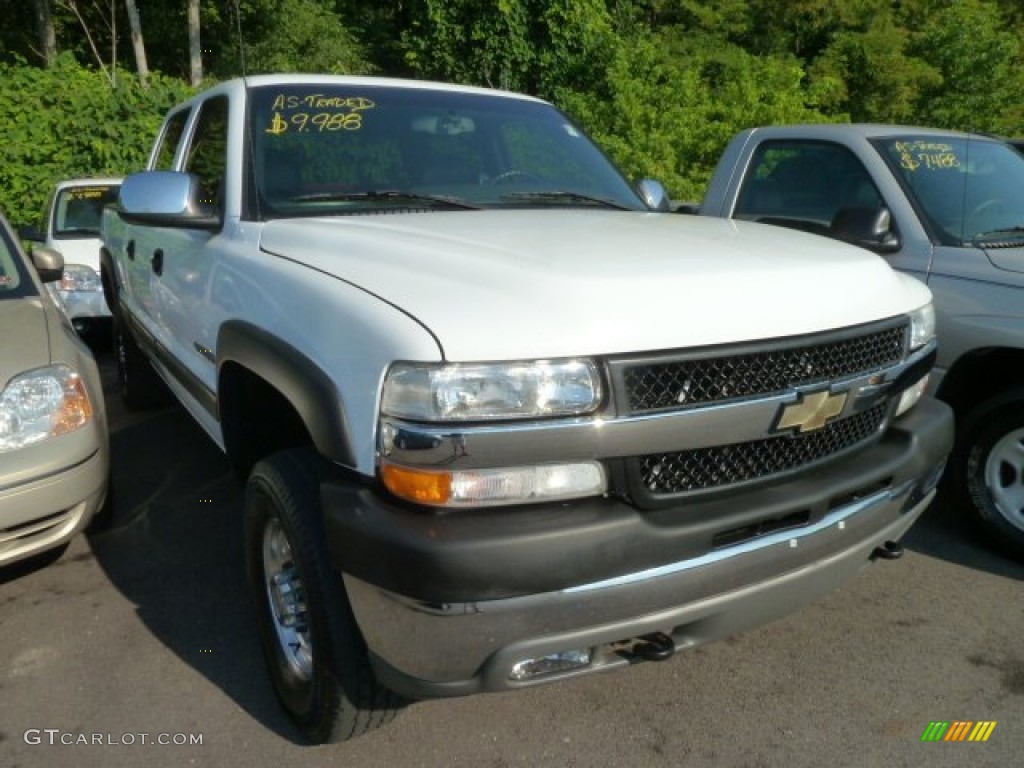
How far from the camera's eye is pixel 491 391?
1917 millimetres

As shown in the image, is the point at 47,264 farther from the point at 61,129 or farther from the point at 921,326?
the point at 61,129

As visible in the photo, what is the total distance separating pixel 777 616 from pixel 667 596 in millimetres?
470

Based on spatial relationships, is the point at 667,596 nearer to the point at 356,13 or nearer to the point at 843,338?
the point at 843,338

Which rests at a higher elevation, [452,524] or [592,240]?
[592,240]

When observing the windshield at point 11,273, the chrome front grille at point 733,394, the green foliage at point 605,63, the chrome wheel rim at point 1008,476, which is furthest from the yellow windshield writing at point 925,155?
the green foliage at point 605,63

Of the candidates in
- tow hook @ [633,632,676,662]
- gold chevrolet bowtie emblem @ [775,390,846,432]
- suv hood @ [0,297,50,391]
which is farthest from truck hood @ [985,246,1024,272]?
suv hood @ [0,297,50,391]

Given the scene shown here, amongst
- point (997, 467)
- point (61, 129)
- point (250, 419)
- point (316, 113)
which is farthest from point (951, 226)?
point (61, 129)

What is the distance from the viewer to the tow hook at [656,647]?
84.2 inches

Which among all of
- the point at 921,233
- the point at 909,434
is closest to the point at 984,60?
the point at 921,233

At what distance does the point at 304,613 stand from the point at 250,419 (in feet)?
3.00

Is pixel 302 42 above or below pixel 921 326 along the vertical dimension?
below

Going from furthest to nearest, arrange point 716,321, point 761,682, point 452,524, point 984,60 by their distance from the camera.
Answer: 1. point 984,60
2. point 761,682
3. point 716,321
4. point 452,524

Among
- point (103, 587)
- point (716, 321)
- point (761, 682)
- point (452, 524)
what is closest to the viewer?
point (452, 524)

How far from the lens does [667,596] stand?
6.64 ft
